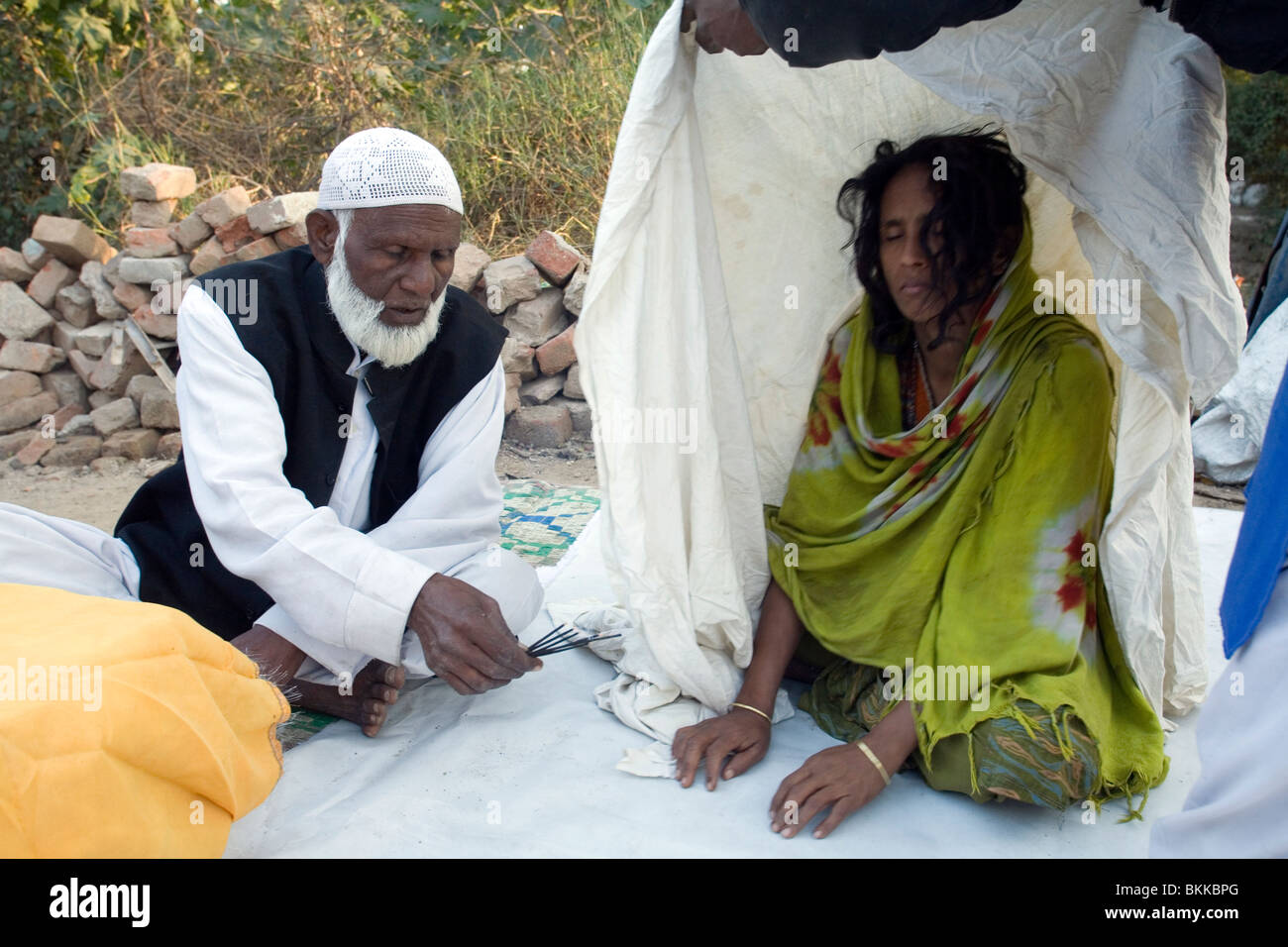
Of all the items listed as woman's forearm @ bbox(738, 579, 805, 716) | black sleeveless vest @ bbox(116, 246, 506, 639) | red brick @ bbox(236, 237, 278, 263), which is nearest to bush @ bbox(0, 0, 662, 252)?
red brick @ bbox(236, 237, 278, 263)

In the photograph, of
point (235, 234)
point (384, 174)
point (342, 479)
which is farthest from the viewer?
point (235, 234)

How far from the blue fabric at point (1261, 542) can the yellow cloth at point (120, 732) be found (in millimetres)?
1598

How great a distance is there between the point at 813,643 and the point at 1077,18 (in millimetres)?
1567

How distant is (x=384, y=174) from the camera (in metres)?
2.46

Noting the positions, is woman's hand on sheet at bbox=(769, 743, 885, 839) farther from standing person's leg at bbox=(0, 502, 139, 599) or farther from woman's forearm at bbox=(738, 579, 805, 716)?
standing person's leg at bbox=(0, 502, 139, 599)

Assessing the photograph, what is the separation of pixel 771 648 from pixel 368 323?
1.26 m

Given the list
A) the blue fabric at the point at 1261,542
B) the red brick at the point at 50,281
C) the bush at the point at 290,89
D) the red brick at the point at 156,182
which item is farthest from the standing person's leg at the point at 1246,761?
the red brick at the point at 50,281

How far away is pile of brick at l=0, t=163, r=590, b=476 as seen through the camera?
225 inches

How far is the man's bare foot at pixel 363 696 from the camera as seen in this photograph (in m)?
2.48

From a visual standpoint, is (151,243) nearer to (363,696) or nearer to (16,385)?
(16,385)

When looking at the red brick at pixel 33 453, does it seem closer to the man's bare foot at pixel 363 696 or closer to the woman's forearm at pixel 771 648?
Answer: the man's bare foot at pixel 363 696

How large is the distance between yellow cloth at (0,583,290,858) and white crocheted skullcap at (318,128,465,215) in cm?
112

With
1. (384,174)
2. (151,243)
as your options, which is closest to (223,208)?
(151,243)
